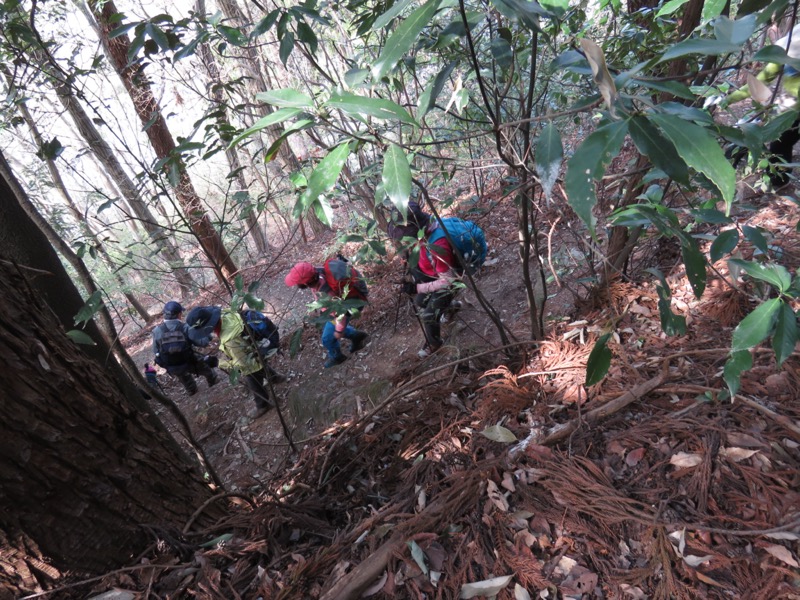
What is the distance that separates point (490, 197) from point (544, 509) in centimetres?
538

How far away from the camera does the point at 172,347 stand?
17.1 feet

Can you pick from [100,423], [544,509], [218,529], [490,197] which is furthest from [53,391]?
[490,197]

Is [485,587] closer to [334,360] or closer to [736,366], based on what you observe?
[736,366]

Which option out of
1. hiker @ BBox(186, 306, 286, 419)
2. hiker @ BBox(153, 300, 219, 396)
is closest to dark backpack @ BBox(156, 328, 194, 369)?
hiker @ BBox(153, 300, 219, 396)

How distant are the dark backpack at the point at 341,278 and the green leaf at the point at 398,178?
3.06 m

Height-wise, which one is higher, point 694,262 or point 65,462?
point 65,462

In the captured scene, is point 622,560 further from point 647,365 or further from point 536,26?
point 536,26

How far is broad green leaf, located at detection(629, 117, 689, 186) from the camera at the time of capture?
0.72m

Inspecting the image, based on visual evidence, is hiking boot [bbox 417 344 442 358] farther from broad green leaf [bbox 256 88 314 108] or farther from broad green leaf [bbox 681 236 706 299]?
broad green leaf [bbox 256 88 314 108]

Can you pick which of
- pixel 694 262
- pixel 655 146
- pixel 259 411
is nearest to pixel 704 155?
A: pixel 655 146

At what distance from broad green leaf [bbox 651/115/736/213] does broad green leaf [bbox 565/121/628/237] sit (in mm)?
79

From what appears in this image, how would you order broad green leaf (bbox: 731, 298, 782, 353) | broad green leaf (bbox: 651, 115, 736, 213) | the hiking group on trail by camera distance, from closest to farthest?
1. broad green leaf (bbox: 651, 115, 736, 213)
2. broad green leaf (bbox: 731, 298, 782, 353)
3. the hiking group on trail

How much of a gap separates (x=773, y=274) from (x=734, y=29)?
72cm

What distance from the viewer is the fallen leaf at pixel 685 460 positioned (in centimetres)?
140
